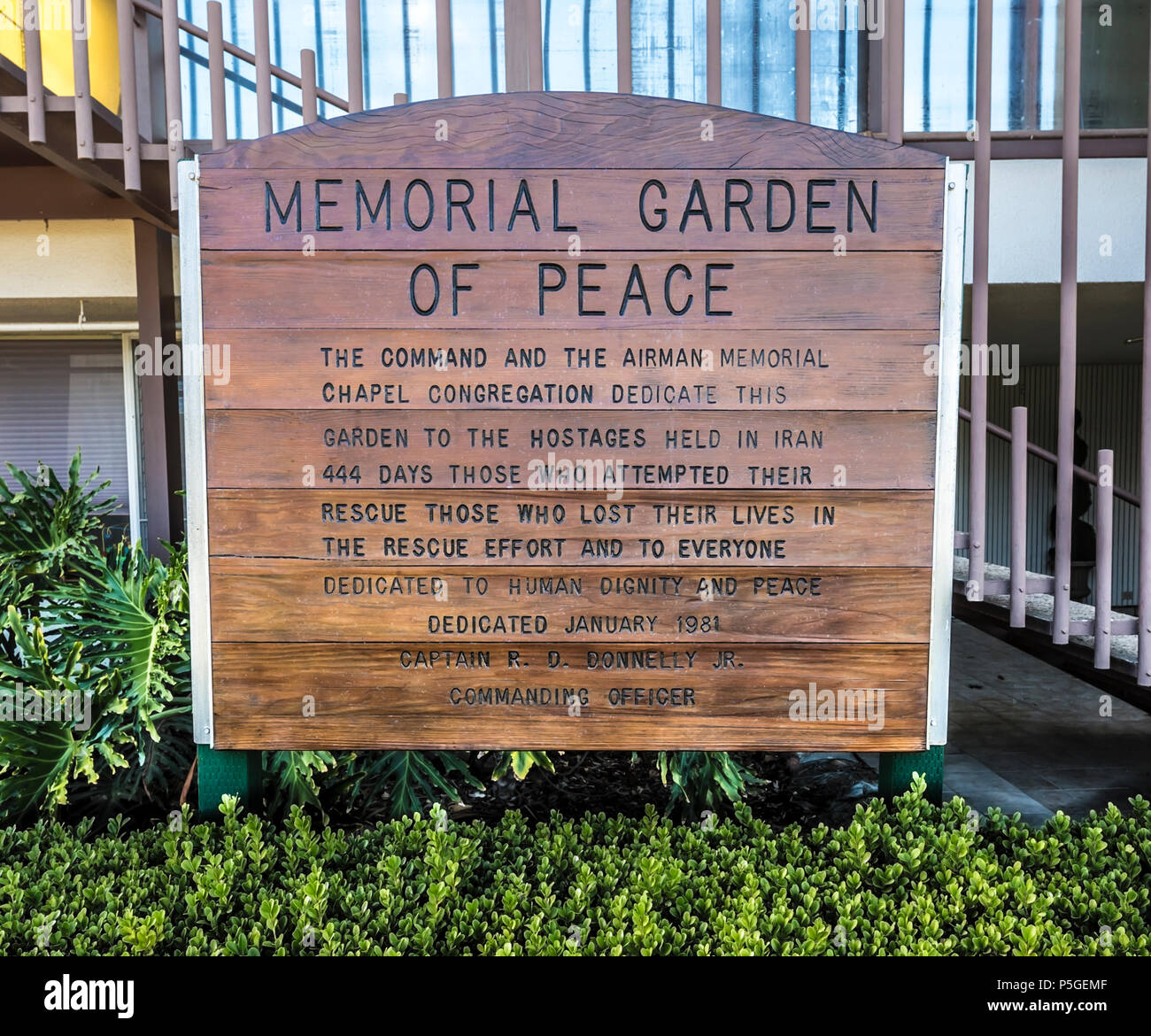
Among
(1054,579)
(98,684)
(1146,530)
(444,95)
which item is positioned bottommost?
(98,684)

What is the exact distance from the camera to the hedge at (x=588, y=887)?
5.90 feet

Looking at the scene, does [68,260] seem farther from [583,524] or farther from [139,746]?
[583,524]

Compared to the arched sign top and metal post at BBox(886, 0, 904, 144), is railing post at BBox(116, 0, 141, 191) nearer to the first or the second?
the arched sign top

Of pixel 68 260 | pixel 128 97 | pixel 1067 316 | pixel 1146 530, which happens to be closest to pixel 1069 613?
pixel 1146 530

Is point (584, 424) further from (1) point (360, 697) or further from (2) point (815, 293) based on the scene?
(1) point (360, 697)

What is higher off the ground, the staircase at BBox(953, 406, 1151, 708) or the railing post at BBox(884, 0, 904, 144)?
the railing post at BBox(884, 0, 904, 144)

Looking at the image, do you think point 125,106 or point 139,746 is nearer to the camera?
point 139,746

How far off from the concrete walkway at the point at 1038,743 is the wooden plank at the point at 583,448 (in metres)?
2.46

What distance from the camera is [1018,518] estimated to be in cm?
305

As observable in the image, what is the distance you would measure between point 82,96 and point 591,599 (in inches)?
125

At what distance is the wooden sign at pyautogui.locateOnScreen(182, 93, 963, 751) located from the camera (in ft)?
6.95

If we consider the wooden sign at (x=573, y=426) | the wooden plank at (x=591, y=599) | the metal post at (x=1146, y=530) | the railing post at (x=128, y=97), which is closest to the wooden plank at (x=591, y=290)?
the wooden sign at (x=573, y=426)

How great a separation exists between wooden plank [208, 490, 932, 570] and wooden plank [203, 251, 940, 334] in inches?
17.0

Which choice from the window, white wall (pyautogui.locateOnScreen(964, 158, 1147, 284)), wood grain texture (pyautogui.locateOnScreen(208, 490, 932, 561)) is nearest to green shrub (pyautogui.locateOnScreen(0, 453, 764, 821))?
wood grain texture (pyautogui.locateOnScreen(208, 490, 932, 561))
